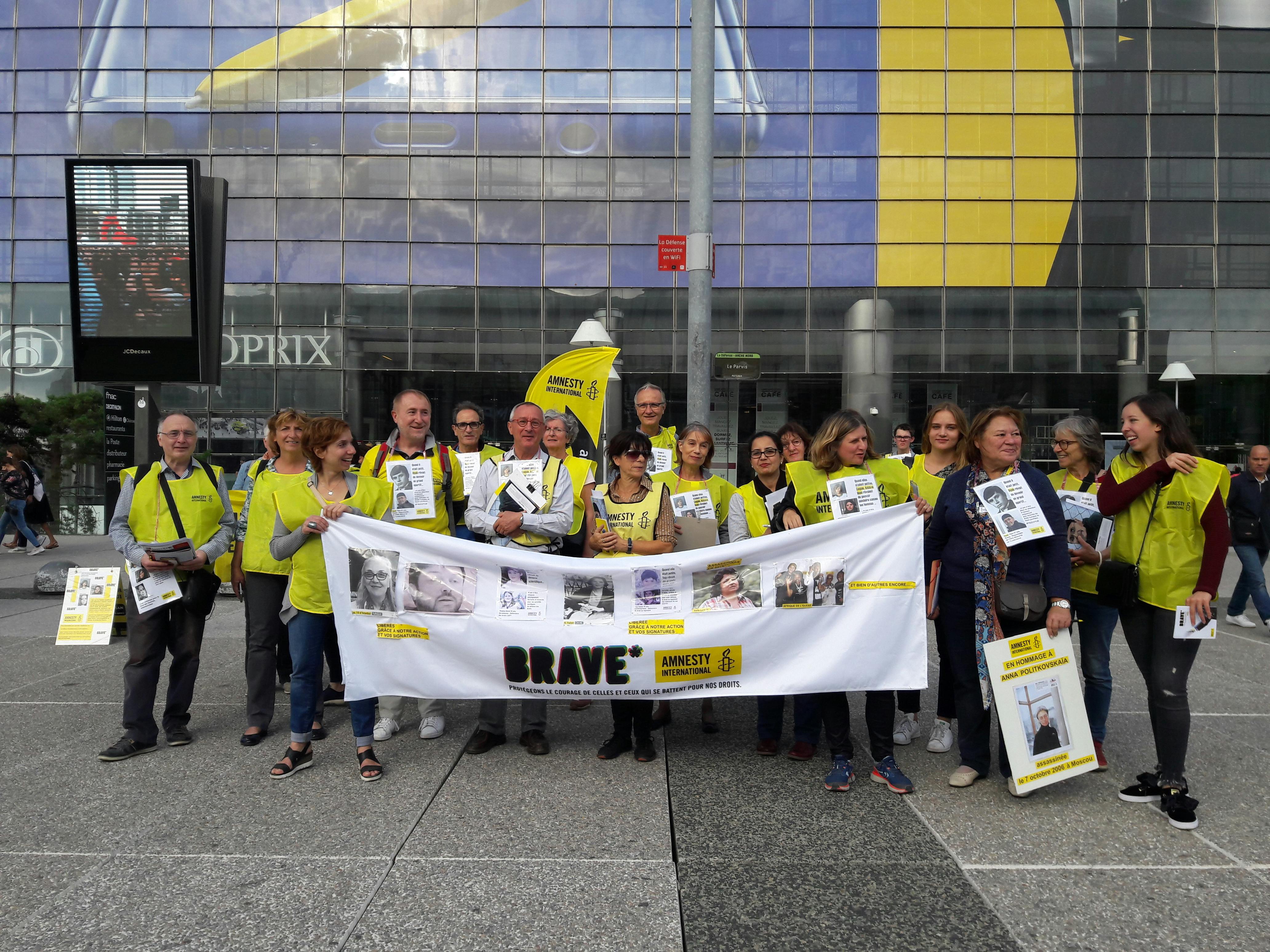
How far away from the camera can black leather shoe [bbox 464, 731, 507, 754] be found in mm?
5160

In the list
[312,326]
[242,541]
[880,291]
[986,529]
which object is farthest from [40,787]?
[880,291]

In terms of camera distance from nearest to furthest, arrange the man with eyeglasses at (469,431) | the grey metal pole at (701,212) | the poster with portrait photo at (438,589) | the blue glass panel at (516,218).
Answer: the poster with portrait photo at (438,589) < the man with eyeglasses at (469,431) < the grey metal pole at (701,212) < the blue glass panel at (516,218)

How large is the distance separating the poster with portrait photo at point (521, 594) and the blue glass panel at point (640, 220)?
19487mm

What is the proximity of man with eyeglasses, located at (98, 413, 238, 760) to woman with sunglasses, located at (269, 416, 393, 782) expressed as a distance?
2.20 feet

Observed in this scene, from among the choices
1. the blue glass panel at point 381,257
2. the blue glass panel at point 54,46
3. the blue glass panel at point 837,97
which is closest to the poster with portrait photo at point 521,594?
the blue glass panel at point 381,257

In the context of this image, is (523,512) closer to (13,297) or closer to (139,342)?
(139,342)

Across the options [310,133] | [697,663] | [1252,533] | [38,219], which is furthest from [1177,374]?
[38,219]

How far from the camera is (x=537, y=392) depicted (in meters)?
9.25

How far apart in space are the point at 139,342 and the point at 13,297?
18.7m

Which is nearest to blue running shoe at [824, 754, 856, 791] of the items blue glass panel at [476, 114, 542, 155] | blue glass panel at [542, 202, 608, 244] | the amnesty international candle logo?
the amnesty international candle logo

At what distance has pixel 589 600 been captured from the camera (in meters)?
4.83

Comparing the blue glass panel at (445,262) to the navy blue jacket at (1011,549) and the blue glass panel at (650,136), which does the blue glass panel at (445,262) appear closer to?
the blue glass panel at (650,136)

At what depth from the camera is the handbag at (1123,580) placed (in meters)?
4.40

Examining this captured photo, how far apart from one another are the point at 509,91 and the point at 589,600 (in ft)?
71.0
